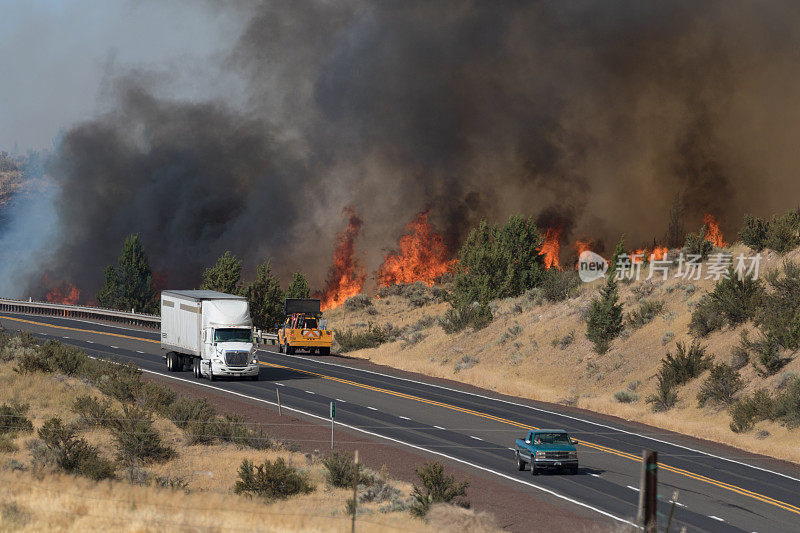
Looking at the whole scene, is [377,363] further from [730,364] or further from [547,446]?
[547,446]

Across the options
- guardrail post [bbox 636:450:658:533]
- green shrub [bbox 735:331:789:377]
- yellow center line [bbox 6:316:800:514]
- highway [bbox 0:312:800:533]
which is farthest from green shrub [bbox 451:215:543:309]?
guardrail post [bbox 636:450:658:533]

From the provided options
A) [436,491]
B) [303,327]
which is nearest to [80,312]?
[303,327]

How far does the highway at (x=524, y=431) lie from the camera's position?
2598cm

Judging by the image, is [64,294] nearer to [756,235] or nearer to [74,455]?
[756,235]

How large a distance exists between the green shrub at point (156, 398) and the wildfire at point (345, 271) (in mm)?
73928

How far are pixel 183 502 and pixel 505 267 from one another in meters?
59.3

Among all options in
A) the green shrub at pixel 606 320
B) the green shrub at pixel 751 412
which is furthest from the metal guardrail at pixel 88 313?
the green shrub at pixel 751 412

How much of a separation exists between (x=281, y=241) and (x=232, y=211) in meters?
17.4

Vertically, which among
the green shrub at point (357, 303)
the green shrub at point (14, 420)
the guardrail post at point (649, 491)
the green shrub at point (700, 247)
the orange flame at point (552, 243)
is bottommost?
the green shrub at point (14, 420)

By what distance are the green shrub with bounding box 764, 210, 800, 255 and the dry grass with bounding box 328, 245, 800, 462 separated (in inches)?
31.9

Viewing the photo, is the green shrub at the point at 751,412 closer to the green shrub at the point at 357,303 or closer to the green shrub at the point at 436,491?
the green shrub at the point at 436,491

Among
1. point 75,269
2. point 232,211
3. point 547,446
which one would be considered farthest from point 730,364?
point 75,269

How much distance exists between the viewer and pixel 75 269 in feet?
493

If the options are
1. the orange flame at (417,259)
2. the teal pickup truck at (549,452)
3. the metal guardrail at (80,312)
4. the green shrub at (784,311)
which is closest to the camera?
the teal pickup truck at (549,452)
